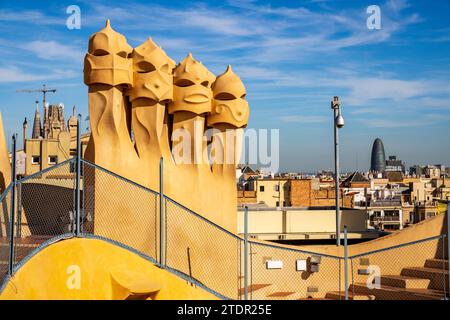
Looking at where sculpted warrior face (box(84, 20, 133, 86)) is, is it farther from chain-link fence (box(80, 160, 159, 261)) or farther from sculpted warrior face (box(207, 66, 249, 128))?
sculpted warrior face (box(207, 66, 249, 128))

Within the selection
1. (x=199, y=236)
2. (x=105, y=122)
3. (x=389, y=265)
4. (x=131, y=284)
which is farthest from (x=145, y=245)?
(x=389, y=265)

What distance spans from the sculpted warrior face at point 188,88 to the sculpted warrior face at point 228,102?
546mm

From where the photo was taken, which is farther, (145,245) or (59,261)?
(145,245)

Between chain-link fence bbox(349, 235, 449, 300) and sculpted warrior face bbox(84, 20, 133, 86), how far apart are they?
775 cm

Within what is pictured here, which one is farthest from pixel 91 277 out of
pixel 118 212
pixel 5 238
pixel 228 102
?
pixel 228 102

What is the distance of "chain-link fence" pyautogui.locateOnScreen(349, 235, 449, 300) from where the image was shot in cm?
1712

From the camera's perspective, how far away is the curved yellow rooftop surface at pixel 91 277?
9422mm

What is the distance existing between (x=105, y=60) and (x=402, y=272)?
33.6 feet

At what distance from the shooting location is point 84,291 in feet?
32.2

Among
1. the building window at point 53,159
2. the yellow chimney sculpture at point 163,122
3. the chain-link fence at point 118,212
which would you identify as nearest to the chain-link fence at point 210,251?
the chain-link fence at point 118,212

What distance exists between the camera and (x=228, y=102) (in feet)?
57.3

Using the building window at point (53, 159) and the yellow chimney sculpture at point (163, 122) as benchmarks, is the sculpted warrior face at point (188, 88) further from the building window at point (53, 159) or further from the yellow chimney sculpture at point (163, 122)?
the building window at point (53, 159)
